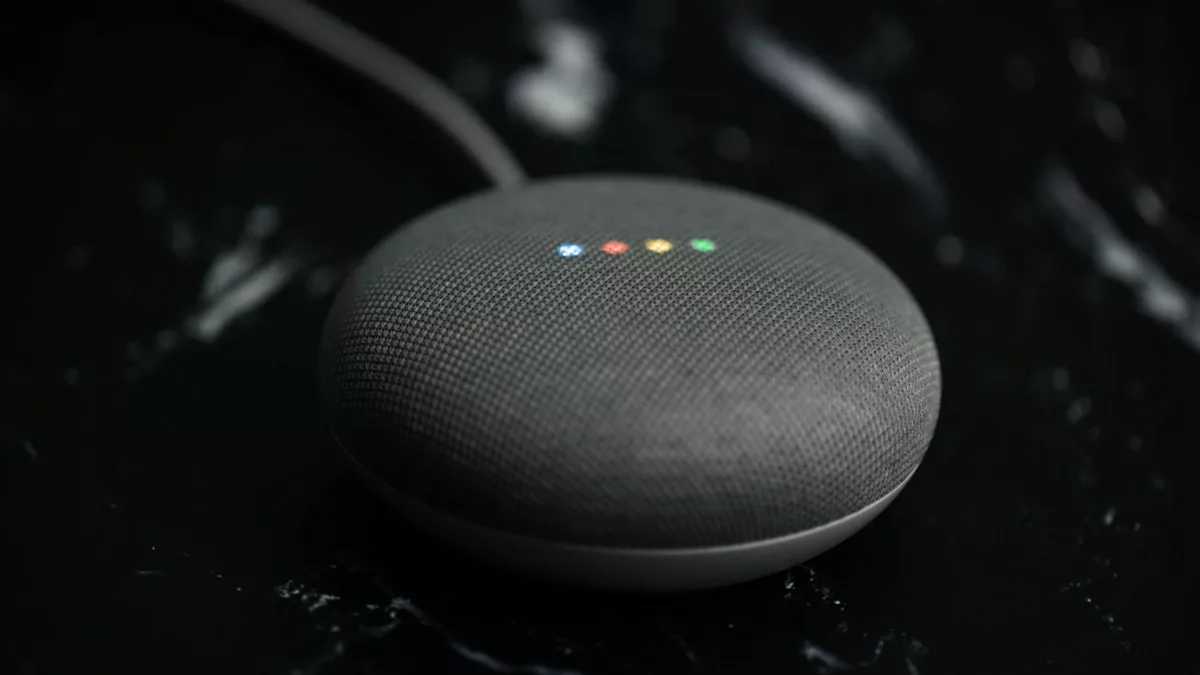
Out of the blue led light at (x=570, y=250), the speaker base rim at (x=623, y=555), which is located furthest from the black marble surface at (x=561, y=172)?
the blue led light at (x=570, y=250)

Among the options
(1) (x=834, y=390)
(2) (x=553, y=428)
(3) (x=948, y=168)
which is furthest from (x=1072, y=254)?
(2) (x=553, y=428)

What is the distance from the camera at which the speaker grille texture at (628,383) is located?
50 centimetres

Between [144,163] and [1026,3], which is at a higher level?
[1026,3]

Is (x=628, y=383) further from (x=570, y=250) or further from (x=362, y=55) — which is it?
(x=362, y=55)

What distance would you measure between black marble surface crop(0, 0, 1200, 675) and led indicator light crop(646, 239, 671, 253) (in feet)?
0.58

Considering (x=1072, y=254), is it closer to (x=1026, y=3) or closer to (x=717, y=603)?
(x=1026, y=3)

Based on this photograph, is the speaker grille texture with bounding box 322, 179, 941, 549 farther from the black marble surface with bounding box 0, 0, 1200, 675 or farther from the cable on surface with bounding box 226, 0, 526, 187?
the cable on surface with bounding box 226, 0, 526, 187

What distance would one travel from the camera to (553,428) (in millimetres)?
499

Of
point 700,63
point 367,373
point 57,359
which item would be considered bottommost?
point 57,359

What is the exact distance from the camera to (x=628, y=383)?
508 mm

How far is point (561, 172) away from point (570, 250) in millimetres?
395

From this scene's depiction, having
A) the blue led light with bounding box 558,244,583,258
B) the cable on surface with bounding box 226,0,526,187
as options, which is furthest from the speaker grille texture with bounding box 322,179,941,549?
the cable on surface with bounding box 226,0,526,187

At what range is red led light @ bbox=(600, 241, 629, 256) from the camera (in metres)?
0.60

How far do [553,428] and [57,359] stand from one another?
0.40 metres
